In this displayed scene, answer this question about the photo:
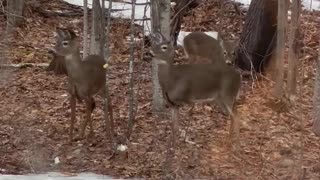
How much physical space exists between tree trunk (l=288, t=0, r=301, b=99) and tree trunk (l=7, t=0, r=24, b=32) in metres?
5.76

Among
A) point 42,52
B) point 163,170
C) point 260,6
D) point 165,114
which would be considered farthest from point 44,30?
point 163,170

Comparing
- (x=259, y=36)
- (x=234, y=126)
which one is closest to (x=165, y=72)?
(x=234, y=126)

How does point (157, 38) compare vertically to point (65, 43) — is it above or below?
above

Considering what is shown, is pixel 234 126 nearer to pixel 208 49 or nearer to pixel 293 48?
pixel 208 49

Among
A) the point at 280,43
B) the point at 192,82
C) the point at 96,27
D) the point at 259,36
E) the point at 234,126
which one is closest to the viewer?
the point at 192,82

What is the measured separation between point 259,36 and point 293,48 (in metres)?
2.62

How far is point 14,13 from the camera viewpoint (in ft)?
50.5

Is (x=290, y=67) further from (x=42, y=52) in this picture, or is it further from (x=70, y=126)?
(x=42, y=52)

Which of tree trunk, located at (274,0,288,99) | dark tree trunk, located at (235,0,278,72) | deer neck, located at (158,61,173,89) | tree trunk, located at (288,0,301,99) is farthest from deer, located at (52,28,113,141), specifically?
dark tree trunk, located at (235,0,278,72)

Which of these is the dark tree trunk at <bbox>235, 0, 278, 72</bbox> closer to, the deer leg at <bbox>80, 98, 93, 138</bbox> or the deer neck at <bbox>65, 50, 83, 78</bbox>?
the deer leg at <bbox>80, 98, 93, 138</bbox>

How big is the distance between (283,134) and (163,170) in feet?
7.71

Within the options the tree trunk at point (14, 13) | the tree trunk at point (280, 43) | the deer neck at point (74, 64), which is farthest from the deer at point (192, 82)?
the tree trunk at point (14, 13)

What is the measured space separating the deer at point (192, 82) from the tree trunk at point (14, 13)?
21.2 ft

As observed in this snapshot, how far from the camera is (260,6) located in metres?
12.7
